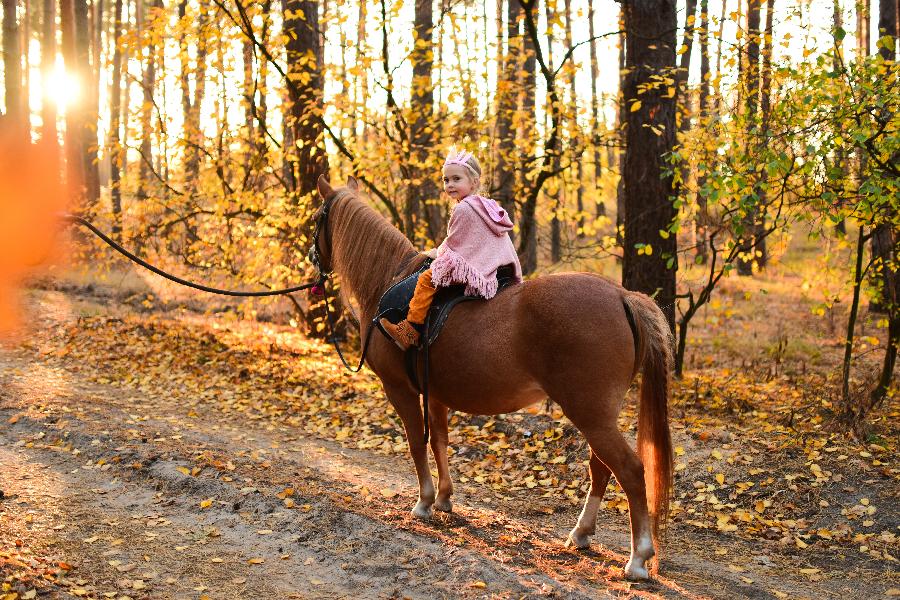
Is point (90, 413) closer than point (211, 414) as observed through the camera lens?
Yes

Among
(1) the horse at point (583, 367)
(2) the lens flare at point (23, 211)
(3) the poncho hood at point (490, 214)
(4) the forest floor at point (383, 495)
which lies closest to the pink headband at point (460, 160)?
(3) the poncho hood at point (490, 214)

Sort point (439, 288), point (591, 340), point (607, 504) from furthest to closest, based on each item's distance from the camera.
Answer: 1. point (607, 504)
2. point (439, 288)
3. point (591, 340)

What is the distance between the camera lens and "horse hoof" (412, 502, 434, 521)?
5391mm

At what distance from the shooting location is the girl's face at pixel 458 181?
4723mm

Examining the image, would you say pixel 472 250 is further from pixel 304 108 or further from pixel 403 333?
pixel 304 108

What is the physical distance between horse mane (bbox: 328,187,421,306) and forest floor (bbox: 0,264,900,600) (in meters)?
1.74

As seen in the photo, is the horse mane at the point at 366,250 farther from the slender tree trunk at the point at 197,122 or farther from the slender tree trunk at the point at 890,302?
the slender tree trunk at the point at 197,122

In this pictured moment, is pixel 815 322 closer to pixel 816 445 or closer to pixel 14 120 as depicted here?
pixel 816 445

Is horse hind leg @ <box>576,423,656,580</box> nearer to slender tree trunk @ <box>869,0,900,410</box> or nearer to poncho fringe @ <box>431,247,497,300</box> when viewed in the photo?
poncho fringe @ <box>431,247,497,300</box>

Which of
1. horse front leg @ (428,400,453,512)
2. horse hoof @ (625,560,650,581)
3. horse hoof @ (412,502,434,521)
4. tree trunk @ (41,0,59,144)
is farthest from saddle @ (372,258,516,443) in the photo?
tree trunk @ (41,0,59,144)

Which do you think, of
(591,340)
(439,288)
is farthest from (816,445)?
(439,288)

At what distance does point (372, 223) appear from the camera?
5.57m

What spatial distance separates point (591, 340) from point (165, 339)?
993 cm

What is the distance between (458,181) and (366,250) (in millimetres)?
1163
